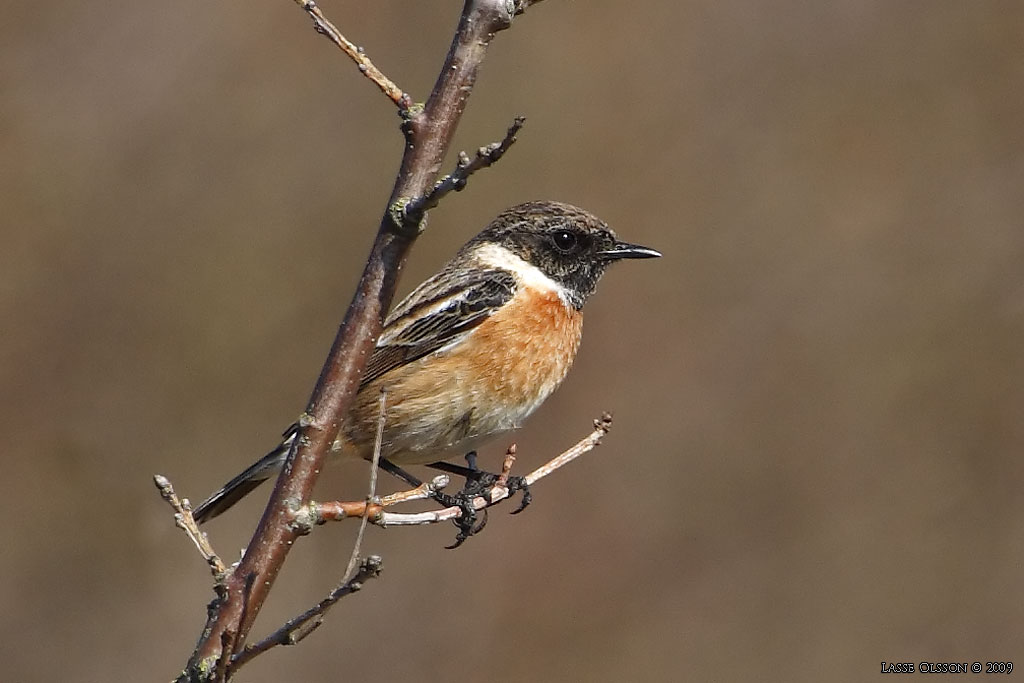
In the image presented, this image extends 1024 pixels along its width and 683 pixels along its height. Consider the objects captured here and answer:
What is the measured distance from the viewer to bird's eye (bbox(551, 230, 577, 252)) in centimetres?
509

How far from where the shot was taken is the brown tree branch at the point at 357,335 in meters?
2.67

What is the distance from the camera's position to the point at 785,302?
8.76 m

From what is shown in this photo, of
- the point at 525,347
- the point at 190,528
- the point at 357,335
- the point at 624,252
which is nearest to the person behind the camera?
the point at 357,335

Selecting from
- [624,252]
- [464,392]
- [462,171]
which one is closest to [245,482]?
[464,392]

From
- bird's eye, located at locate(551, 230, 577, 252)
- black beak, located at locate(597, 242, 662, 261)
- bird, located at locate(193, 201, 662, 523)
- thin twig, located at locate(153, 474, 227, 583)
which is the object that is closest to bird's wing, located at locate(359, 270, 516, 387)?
bird, located at locate(193, 201, 662, 523)

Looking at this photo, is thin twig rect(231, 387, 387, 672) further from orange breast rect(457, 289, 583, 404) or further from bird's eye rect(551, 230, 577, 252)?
bird's eye rect(551, 230, 577, 252)

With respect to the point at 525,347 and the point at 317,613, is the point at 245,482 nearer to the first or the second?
the point at 525,347

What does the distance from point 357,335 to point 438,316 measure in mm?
2102

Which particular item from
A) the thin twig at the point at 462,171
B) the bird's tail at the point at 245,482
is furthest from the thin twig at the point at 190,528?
the bird's tail at the point at 245,482

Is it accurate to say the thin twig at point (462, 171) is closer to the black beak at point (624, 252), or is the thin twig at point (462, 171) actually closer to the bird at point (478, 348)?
the bird at point (478, 348)

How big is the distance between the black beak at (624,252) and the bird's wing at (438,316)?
0.45m

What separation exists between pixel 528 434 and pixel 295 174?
2536mm

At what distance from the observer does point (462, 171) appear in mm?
2537

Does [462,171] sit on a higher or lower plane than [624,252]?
lower
